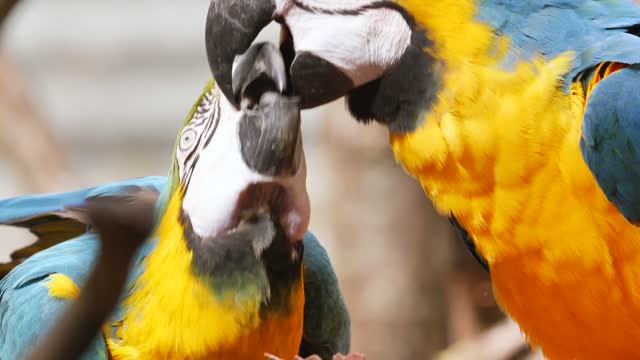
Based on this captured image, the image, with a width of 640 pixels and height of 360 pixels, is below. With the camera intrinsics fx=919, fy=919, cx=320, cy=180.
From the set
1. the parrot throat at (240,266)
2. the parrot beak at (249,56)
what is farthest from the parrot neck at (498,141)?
the parrot throat at (240,266)

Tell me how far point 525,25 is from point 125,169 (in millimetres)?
3454

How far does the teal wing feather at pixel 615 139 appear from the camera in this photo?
124cm

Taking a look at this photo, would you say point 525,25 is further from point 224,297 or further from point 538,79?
point 224,297

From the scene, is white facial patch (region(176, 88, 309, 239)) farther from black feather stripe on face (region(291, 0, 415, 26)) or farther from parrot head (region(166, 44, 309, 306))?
black feather stripe on face (region(291, 0, 415, 26))

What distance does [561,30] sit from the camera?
4.29 feet

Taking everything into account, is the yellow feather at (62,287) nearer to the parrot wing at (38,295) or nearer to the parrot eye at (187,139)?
the parrot wing at (38,295)

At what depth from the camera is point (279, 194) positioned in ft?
4.50

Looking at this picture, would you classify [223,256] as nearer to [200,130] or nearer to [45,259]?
[200,130]

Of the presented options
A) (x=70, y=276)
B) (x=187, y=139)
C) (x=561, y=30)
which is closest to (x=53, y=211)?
(x=70, y=276)

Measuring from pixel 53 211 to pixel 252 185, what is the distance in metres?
0.45

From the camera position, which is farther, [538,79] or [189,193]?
[189,193]

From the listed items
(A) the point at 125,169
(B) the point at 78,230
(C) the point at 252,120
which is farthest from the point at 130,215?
(A) the point at 125,169

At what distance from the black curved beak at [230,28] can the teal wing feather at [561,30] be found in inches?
12.5

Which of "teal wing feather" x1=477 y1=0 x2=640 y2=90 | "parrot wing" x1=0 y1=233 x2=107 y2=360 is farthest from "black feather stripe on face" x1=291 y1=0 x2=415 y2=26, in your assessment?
"parrot wing" x1=0 y1=233 x2=107 y2=360
